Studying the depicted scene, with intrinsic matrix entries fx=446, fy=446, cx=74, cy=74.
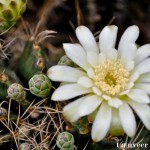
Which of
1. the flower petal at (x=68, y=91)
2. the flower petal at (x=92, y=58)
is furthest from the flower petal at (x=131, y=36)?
the flower petal at (x=68, y=91)

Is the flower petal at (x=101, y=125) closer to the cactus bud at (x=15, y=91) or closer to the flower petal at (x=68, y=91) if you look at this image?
the flower petal at (x=68, y=91)

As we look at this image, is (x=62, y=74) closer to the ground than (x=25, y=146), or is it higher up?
higher up

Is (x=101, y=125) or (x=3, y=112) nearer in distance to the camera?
(x=101, y=125)

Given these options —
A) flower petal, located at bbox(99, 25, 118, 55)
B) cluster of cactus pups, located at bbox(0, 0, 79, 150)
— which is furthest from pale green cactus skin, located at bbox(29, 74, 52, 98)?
flower petal, located at bbox(99, 25, 118, 55)

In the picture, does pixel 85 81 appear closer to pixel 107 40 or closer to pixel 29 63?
pixel 107 40

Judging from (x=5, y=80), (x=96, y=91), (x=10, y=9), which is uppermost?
(x=10, y=9)

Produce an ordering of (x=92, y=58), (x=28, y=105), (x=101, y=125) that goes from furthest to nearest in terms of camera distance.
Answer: (x=28, y=105), (x=92, y=58), (x=101, y=125)

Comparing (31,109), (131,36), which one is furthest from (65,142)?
(131,36)
